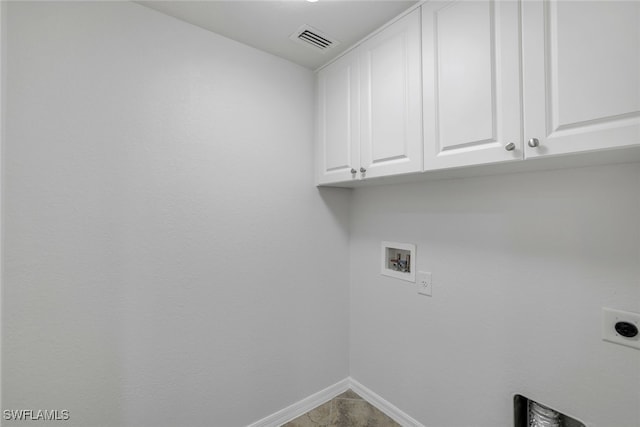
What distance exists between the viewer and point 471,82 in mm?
1061

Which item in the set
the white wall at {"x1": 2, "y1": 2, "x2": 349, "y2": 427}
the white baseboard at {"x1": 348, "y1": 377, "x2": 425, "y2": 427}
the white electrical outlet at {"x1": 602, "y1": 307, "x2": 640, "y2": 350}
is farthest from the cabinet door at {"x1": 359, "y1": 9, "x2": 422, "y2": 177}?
the white baseboard at {"x1": 348, "y1": 377, "x2": 425, "y2": 427}

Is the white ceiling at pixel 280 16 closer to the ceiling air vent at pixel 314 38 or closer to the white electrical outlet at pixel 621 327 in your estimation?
the ceiling air vent at pixel 314 38

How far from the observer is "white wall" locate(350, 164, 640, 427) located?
3.28 ft

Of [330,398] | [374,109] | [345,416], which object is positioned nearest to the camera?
[374,109]

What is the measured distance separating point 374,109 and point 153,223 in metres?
1.22

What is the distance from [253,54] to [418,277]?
1594 mm

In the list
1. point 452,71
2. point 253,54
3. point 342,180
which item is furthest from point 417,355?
point 253,54

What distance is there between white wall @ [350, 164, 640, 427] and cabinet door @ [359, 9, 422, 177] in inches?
13.9

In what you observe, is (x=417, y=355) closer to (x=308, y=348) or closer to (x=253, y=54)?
(x=308, y=348)

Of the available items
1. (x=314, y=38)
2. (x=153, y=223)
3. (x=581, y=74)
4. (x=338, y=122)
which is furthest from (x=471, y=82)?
(x=153, y=223)

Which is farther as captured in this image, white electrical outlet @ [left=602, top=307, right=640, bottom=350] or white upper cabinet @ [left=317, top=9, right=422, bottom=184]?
white upper cabinet @ [left=317, top=9, right=422, bottom=184]

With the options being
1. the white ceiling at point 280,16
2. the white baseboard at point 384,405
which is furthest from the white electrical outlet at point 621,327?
the white ceiling at point 280,16

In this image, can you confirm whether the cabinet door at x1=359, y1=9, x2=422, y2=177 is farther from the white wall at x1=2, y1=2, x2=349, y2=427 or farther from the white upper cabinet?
the white wall at x1=2, y1=2, x2=349, y2=427

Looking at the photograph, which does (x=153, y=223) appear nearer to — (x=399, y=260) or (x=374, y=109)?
(x=374, y=109)
